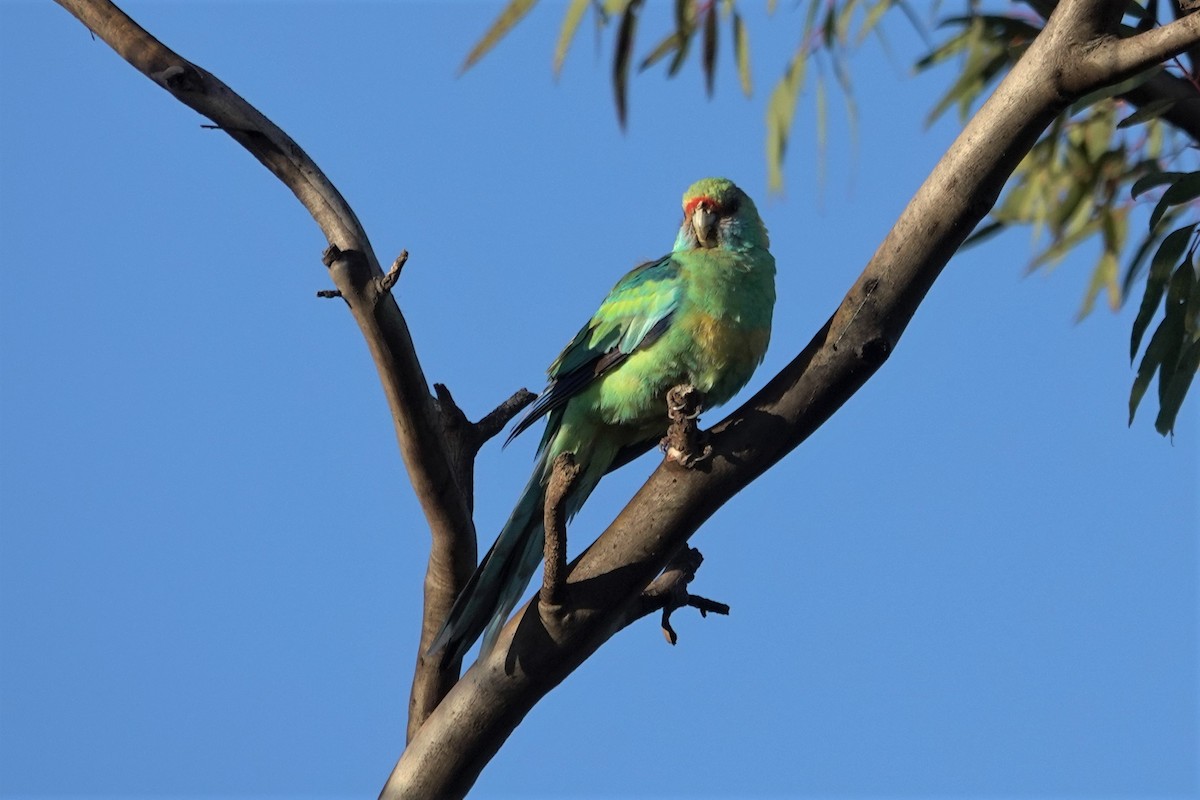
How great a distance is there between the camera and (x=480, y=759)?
3.03 metres

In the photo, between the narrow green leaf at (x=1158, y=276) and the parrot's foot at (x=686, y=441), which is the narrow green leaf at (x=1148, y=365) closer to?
the narrow green leaf at (x=1158, y=276)

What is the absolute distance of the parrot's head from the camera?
166 inches

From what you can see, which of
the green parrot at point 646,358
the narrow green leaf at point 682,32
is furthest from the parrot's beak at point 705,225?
the narrow green leaf at point 682,32

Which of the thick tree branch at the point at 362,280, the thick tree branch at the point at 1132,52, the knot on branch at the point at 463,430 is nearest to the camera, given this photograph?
the thick tree branch at the point at 1132,52

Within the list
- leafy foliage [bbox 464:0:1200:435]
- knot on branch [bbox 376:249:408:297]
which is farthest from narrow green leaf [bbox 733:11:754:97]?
knot on branch [bbox 376:249:408:297]

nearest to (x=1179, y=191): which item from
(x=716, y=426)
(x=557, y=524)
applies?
(x=716, y=426)

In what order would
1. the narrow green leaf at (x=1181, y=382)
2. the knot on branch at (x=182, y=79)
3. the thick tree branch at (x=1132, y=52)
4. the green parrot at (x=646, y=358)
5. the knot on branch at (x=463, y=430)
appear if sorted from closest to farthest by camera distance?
the thick tree branch at (x=1132, y=52) < the knot on branch at (x=182, y=79) < the knot on branch at (x=463, y=430) < the narrow green leaf at (x=1181, y=382) < the green parrot at (x=646, y=358)

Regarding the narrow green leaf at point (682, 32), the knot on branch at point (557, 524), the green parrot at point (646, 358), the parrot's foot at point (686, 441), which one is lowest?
the knot on branch at point (557, 524)

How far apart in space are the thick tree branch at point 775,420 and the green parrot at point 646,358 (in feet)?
2.13

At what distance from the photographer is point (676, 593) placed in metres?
3.51

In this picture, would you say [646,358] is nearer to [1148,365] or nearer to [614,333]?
[614,333]

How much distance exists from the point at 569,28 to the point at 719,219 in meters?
1.23

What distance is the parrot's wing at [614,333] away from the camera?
12.6 feet

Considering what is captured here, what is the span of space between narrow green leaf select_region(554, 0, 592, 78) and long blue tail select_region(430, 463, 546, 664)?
2.13m
